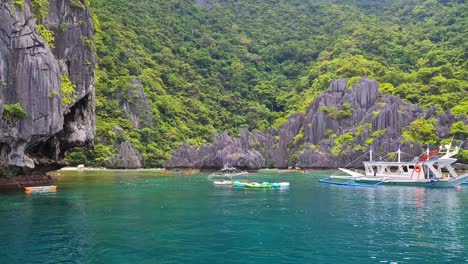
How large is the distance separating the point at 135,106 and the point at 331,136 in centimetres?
5925

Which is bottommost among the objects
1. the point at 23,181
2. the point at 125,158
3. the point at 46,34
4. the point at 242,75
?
the point at 23,181

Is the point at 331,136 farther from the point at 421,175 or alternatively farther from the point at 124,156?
the point at 124,156

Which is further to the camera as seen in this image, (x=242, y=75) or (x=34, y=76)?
(x=242, y=75)

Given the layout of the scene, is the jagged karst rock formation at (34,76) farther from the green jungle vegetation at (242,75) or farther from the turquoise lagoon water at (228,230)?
the green jungle vegetation at (242,75)

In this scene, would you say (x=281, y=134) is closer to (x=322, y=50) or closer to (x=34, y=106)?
(x=322, y=50)

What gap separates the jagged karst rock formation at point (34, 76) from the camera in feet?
160

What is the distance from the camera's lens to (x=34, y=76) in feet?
165

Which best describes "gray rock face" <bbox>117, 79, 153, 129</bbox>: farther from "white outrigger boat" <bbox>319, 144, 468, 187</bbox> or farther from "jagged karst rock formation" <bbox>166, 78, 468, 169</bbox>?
"white outrigger boat" <bbox>319, 144, 468, 187</bbox>

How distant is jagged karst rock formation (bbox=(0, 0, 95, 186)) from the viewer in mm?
48812

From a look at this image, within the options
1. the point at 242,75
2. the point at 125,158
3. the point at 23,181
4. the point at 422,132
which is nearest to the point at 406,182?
the point at 422,132

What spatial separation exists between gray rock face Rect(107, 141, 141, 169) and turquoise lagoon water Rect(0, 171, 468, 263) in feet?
231

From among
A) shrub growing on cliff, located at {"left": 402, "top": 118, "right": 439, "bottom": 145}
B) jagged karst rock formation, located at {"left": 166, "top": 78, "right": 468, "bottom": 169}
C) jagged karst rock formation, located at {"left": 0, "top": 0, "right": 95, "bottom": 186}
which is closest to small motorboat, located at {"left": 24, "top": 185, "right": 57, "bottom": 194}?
jagged karst rock formation, located at {"left": 0, "top": 0, "right": 95, "bottom": 186}

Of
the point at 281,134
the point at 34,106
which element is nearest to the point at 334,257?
the point at 34,106

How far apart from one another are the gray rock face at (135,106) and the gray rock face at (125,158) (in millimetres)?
19915
